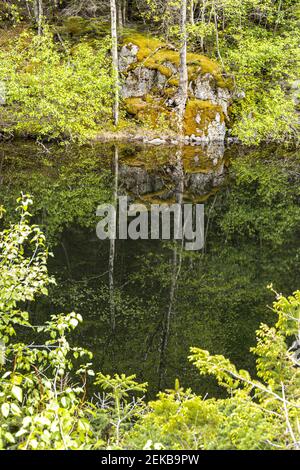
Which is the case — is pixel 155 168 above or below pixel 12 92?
below

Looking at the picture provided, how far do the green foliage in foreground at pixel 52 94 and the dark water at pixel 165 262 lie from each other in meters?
2.83

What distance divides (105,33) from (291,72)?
41.5 ft

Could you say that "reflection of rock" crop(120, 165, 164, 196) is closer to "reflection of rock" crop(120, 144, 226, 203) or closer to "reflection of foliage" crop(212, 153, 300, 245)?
"reflection of rock" crop(120, 144, 226, 203)

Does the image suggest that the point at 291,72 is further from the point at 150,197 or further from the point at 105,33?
the point at 150,197

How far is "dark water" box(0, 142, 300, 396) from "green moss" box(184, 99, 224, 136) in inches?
262

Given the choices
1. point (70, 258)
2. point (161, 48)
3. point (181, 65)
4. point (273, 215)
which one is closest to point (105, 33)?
point (161, 48)

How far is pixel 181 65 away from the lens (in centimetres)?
2702

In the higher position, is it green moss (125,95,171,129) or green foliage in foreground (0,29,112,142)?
green foliage in foreground (0,29,112,142)

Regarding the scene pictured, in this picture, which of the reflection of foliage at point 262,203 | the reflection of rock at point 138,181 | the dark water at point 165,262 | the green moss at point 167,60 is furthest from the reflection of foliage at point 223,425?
the green moss at point 167,60

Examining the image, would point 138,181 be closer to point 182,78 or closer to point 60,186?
point 60,186

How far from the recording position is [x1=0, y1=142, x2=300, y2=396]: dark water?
8086mm

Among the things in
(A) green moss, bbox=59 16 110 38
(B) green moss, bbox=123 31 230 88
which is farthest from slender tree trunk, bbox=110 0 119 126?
(A) green moss, bbox=59 16 110 38

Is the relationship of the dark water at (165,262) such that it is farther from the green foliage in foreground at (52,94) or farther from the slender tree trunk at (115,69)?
the slender tree trunk at (115,69)

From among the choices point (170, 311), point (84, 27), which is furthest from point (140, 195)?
point (84, 27)
